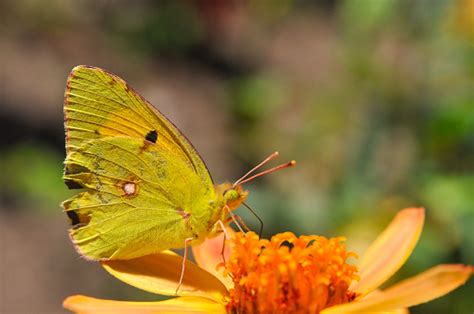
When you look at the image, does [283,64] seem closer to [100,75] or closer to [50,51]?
[50,51]

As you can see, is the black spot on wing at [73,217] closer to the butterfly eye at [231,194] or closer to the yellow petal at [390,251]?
the butterfly eye at [231,194]

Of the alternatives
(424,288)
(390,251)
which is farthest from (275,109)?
(424,288)

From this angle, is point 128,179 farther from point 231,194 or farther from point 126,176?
point 231,194

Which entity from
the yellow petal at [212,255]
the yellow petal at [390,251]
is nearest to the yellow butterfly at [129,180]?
the yellow petal at [212,255]

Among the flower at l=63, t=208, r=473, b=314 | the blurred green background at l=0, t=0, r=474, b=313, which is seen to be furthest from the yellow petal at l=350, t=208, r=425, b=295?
the blurred green background at l=0, t=0, r=474, b=313

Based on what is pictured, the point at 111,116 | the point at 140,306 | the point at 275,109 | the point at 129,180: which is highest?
the point at 275,109
